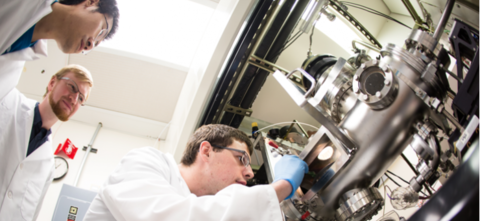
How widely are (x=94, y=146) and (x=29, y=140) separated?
1.18 m

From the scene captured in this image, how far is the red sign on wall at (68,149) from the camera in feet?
7.88

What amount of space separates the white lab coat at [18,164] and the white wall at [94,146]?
2.74 feet

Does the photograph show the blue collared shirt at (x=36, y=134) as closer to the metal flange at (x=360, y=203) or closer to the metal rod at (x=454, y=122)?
the metal flange at (x=360, y=203)

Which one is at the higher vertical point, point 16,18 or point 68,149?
point 16,18

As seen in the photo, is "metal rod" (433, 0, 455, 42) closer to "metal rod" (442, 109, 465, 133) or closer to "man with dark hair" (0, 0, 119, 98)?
"metal rod" (442, 109, 465, 133)

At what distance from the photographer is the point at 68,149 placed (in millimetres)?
2434

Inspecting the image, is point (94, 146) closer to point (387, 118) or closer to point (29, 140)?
point (29, 140)

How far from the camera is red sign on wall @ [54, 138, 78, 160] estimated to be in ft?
7.88

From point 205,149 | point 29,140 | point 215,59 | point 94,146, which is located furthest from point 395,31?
point 94,146

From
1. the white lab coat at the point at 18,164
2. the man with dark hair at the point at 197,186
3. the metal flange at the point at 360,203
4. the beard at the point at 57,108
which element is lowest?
the white lab coat at the point at 18,164

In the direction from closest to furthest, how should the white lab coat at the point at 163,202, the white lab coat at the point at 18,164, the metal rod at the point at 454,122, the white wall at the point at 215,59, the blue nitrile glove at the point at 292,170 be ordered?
1. the metal rod at the point at 454,122
2. the white lab coat at the point at 163,202
3. the blue nitrile glove at the point at 292,170
4. the white lab coat at the point at 18,164
5. the white wall at the point at 215,59

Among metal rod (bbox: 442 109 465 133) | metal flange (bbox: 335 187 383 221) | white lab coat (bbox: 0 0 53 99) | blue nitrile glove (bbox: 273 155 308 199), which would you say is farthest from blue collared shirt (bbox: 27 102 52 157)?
metal rod (bbox: 442 109 465 133)

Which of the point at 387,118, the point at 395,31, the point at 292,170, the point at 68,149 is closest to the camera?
the point at 387,118

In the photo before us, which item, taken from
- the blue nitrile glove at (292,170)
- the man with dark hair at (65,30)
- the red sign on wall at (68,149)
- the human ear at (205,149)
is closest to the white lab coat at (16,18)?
the man with dark hair at (65,30)
